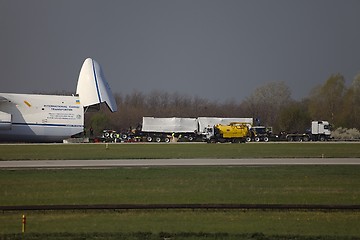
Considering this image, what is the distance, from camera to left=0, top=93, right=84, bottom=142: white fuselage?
5184 centimetres

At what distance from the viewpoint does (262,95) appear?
126 meters

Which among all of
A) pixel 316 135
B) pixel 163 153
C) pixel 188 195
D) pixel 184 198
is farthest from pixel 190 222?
pixel 316 135

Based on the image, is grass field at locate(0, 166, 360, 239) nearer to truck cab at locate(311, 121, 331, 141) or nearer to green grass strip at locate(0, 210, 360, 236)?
green grass strip at locate(0, 210, 360, 236)

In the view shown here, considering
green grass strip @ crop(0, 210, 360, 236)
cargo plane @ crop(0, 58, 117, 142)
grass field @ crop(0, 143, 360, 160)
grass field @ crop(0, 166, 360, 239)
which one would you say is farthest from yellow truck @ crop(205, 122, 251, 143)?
green grass strip @ crop(0, 210, 360, 236)

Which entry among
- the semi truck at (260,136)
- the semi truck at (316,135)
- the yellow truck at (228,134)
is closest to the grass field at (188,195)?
the yellow truck at (228,134)

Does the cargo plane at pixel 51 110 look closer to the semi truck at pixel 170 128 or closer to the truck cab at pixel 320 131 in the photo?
the semi truck at pixel 170 128

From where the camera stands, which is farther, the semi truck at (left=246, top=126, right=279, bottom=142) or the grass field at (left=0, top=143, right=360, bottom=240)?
the semi truck at (left=246, top=126, right=279, bottom=142)

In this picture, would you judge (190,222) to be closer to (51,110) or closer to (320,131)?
(51,110)

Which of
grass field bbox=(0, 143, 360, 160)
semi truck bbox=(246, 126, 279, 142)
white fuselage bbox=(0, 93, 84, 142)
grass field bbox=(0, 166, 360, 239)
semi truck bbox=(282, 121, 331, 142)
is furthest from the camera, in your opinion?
semi truck bbox=(282, 121, 331, 142)

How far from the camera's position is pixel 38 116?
171 feet

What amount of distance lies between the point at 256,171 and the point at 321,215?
11.7 meters

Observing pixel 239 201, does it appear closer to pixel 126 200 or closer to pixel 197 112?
pixel 126 200

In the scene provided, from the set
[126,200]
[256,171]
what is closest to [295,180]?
[256,171]

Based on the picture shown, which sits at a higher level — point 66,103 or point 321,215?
point 66,103
